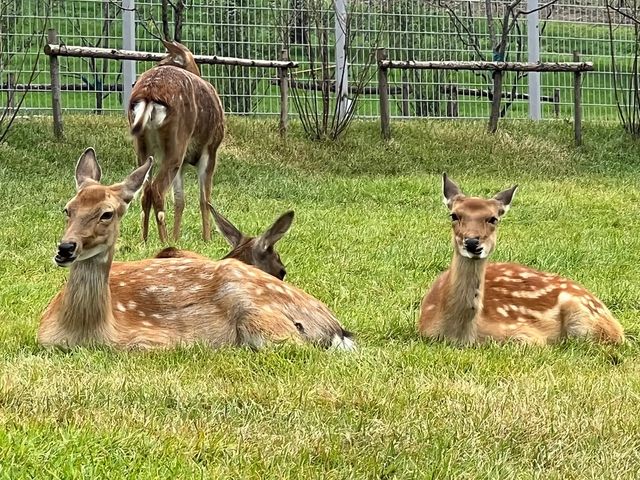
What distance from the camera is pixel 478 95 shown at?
20.0 meters

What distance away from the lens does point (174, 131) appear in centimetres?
976

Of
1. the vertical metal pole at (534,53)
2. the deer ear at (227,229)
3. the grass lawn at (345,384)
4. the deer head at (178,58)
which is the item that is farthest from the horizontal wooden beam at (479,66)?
the deer ear at (227,229)

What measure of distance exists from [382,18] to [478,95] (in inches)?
87.0

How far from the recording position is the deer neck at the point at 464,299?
5.97m

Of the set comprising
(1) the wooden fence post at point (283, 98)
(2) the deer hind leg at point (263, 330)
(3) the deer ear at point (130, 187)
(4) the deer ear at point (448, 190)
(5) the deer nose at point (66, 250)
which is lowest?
(2) the deer hind leg at point (263, 330)

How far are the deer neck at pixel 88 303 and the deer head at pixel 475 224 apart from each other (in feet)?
6.06

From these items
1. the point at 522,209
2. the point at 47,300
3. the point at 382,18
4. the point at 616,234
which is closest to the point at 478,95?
the point at 382,18

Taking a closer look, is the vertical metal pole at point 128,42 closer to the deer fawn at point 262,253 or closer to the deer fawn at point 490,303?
the deer fawn at point 262,253

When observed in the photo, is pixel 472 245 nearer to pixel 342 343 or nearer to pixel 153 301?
pixel 342 343

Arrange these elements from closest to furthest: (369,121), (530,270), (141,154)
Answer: (530,270)
(141,154)
(369,121)

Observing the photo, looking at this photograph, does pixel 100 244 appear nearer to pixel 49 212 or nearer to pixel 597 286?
pixel 597 286

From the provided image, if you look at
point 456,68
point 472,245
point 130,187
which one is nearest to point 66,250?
point 130,187

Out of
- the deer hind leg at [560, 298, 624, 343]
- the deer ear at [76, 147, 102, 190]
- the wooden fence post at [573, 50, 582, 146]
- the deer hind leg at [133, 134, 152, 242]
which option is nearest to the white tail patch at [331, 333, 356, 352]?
the deer hind leg at [560, 298, 624, 343]

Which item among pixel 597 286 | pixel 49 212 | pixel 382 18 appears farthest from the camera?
pixel 382 18
